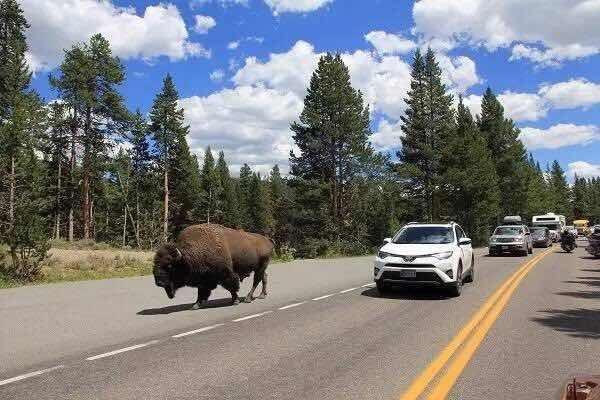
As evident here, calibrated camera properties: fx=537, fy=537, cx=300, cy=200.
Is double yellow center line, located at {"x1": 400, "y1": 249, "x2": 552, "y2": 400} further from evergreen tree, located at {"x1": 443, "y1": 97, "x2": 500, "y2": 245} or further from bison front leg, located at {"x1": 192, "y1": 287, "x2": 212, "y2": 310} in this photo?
evergreen tree, located at {"x1": 443, "y1": 97, "x2": 500, "y2": 245}

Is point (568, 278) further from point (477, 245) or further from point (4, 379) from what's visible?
point (477, 245)

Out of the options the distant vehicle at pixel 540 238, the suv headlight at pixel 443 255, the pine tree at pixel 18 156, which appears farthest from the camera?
the distant vehicle at pixel 540 238

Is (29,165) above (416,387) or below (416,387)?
above

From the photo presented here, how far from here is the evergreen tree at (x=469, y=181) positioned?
174 feet

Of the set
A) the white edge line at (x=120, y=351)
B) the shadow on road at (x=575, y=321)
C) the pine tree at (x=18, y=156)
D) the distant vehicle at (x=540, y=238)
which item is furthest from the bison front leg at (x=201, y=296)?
the distant vehicle at (x=540, y=238)

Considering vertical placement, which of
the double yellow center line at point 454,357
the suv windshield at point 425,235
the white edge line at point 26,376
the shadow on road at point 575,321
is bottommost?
the shadow on road at point 575,321

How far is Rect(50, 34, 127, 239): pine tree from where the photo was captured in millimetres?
47906

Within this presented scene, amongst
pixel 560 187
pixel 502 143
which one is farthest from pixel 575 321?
pixel 560 187

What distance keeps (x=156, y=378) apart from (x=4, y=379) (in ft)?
5.72

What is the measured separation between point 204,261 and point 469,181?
45114 millimetres

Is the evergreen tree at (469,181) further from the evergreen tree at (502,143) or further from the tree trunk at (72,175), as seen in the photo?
the tree trunk at (72,175)

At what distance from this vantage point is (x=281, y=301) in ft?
42.3

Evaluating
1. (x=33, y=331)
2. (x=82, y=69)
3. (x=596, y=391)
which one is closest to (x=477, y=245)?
(x=82, y=69)

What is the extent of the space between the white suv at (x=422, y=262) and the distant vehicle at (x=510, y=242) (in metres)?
20.6
